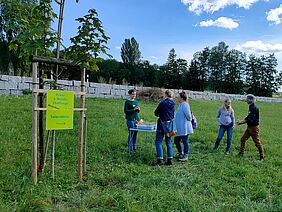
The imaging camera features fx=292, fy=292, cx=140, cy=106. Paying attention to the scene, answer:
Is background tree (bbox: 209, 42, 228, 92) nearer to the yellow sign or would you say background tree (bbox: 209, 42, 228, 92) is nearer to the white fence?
the white fence

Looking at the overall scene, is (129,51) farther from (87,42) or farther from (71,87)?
(87,42)

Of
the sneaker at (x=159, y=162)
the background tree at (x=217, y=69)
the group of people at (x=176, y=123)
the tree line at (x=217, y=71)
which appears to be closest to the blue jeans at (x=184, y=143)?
the group of people at (x=176, y=123)

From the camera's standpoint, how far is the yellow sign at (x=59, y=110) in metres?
4.53

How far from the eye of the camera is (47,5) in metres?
4.75

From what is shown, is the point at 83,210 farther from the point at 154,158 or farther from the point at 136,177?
the point at 154,158

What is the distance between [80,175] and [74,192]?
601 millimetres

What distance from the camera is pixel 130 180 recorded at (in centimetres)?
496

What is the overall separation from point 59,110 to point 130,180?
166 cm

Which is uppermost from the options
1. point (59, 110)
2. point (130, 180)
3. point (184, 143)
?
point (59, 110)

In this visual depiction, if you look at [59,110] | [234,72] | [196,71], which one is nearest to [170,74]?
[196,71]

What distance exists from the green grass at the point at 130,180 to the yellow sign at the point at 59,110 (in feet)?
3.01

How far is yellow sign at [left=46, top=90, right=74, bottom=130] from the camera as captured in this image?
4527mm

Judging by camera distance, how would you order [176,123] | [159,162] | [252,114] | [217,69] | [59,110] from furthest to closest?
[217,69]
[252,114]
[176,123]
[159,162]
[59,110]

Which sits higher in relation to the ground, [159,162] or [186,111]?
[186,111]
